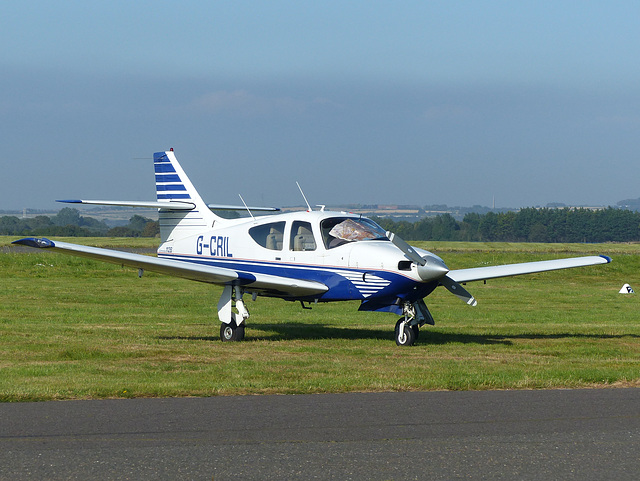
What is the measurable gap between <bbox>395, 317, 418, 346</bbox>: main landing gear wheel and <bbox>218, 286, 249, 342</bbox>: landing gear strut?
9.78 ft

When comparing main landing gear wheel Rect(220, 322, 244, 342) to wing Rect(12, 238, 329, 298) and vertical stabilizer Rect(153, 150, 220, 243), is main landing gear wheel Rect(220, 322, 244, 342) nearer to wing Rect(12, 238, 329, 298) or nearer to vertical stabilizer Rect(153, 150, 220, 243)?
wing Rect(12, 238, 329, 298)

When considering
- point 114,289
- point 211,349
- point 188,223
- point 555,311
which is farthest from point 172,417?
point 114,289

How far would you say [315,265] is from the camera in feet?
50.7

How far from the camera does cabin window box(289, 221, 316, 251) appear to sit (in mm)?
15648

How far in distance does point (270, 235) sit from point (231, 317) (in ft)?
6.18

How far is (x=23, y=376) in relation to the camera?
35.8 ft

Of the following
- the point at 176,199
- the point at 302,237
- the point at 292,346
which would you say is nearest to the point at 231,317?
the point at 292,346

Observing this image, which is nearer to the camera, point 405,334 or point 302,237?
point 405,334

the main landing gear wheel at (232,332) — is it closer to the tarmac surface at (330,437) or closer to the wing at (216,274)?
the wing at (216,274)

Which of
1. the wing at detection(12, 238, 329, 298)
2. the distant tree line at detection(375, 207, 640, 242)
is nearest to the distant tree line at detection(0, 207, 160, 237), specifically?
the distant tree line at detection(375, 207, 640, 242)

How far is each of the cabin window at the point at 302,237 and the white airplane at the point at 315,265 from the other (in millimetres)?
19

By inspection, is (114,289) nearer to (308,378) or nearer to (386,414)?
(308,378)

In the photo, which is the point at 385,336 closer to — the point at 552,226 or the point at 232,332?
the point at 232,332

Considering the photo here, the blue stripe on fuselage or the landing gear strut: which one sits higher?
the blue stripe on fuselage
